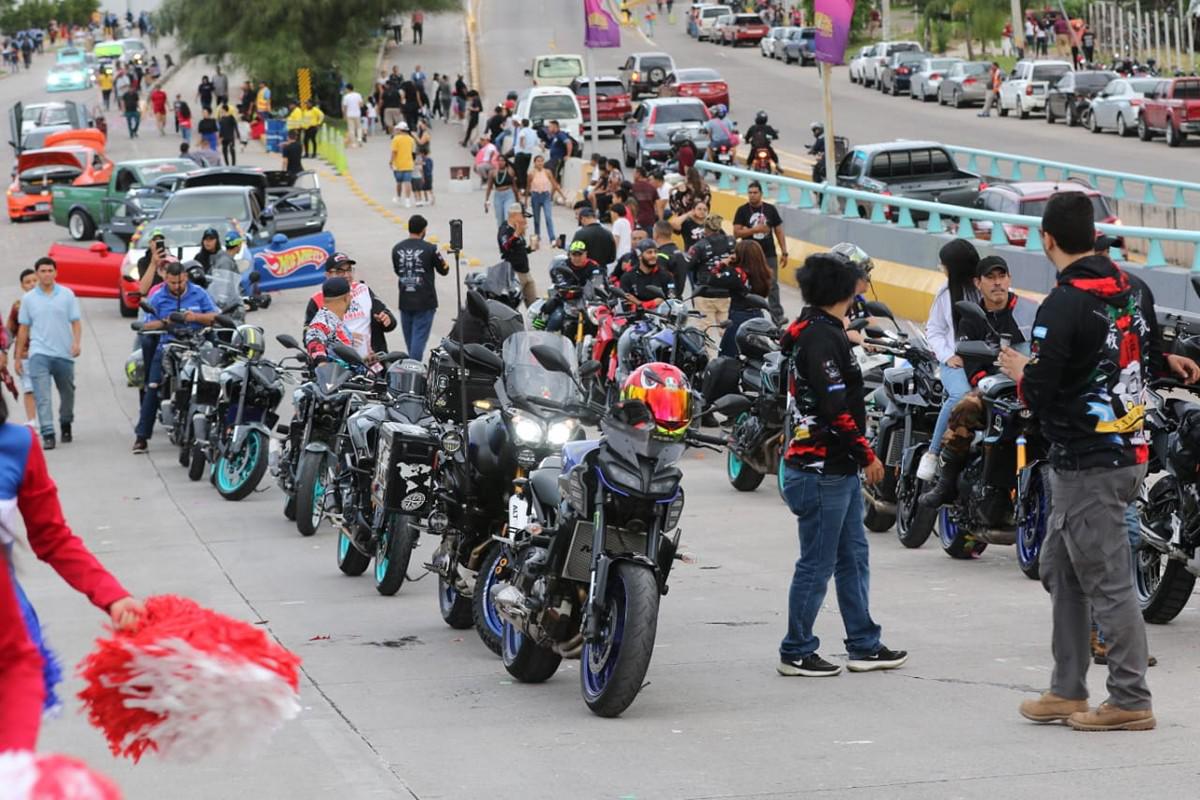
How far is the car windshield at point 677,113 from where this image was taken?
44594 millimetres

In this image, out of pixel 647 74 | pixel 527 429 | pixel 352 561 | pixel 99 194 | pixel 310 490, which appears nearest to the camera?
pixel 527 429

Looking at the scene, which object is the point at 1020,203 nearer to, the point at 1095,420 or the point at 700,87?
the point at 1095,420

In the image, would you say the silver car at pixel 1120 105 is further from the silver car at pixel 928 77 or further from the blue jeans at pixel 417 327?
the blue jeans at pixel 417 327

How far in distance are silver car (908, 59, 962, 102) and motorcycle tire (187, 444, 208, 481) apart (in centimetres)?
4756

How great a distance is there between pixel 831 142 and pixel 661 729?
67.9 ft

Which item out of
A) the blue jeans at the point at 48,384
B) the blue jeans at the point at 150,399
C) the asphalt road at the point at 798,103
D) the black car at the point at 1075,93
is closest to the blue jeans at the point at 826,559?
the blue jeans at the point at 150,399

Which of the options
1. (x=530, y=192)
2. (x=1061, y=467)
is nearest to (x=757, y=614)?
(x=1061, y=467)

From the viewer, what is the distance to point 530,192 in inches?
1304

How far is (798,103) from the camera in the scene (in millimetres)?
62156

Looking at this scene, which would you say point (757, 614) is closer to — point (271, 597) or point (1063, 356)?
point (271, 597)

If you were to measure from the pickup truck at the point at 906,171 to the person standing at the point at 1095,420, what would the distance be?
23.7 meters

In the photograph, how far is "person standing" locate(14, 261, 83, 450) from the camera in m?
18.8

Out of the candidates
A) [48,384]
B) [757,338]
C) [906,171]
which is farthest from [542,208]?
[757,338]

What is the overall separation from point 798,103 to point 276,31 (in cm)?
2045
